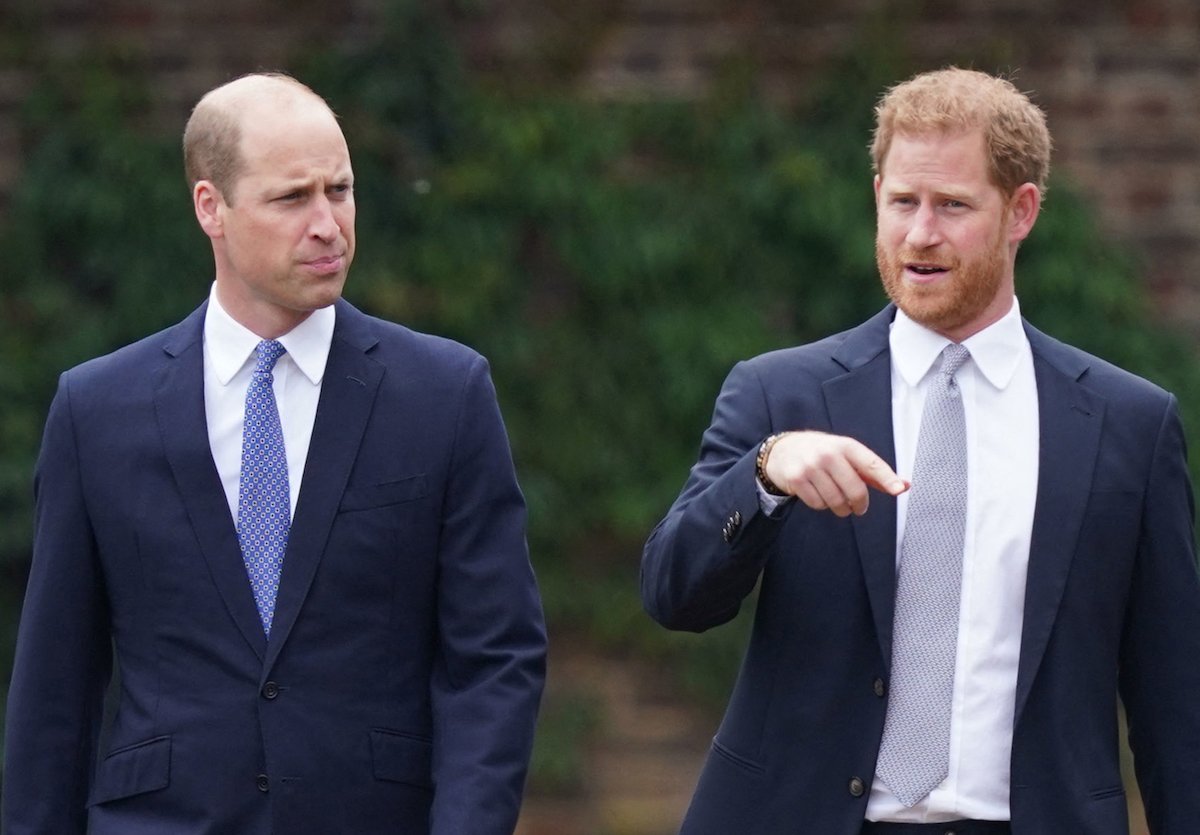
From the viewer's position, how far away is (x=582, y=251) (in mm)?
6539

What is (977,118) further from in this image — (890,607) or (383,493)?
(383,493)

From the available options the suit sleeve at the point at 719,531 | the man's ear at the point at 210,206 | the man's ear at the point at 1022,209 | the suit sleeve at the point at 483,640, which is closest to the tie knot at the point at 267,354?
the man's ear at the point at 210,206

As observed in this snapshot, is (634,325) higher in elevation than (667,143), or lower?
lower

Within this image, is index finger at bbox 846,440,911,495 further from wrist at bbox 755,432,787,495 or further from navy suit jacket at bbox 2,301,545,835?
navy suit jacket at bbox 2,301,545,835

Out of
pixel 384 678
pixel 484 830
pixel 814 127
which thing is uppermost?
pixel 814 127

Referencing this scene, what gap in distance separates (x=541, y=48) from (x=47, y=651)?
11.2ft

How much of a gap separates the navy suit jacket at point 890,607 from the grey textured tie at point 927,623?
31 mm

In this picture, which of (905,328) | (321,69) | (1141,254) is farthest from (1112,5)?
(905,328)

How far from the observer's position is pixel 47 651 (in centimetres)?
355

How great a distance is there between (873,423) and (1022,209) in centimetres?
45

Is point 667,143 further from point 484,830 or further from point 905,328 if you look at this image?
point 484,830

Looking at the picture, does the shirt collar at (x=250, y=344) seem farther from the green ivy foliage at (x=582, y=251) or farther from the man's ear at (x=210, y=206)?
the green ivy foliage at (x=582, y=251)

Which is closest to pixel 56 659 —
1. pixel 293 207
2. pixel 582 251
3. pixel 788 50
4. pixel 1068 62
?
pixel 293 207

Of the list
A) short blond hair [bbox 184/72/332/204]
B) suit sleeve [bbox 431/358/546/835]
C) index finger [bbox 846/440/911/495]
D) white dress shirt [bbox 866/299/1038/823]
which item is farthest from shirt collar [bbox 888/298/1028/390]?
short blond hair [bbox 184/72/332/204]
